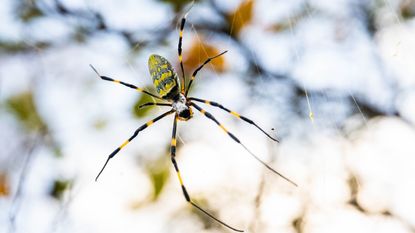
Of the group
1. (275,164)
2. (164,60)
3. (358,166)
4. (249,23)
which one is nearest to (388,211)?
(358,166)

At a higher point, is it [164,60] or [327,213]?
[164,60]

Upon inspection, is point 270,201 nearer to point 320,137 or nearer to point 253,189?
point 253,189

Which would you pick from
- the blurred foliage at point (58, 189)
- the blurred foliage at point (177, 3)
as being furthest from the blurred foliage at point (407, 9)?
the blurred foliage at point (58, 189)

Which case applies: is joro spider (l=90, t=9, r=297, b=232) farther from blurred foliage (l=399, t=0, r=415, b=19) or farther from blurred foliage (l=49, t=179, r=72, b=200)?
blurred foliage (l=399, t=0, r=415, b=19)

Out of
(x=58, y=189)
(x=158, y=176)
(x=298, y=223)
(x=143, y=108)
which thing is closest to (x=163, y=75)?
(x=143, y=108)

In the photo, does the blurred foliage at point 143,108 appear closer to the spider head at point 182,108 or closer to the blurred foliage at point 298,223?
the spider head at point 182,108

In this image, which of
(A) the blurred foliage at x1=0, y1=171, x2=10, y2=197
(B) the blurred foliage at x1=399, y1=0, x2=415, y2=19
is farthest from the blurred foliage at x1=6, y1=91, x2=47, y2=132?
(B) the blurred foliage at x1=399, y1=0, x2=415, y2=19

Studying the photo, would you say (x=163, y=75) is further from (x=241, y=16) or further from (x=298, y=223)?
(x=298, y=223)
